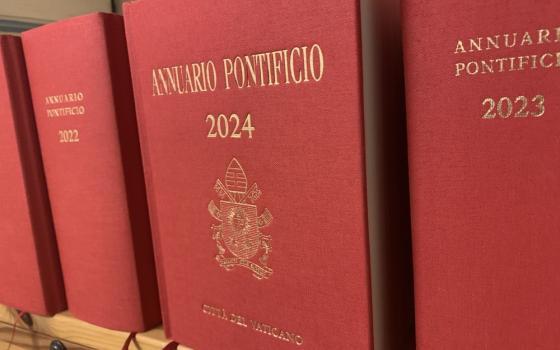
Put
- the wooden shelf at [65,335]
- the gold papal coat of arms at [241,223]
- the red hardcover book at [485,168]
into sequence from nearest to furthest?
the red hardcover book at [485,168], the gold papal coat of arms at [241,223], the wooden shelf at [65,335]

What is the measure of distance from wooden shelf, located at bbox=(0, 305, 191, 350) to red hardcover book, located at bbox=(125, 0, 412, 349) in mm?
63

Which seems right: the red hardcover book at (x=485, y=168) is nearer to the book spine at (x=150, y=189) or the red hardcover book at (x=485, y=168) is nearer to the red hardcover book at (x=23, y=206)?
the book spine at (x=150, y=189)

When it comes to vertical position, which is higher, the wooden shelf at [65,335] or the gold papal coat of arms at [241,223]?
the gold papal coat of arms at [241,223]

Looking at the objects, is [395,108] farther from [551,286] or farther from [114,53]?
[114,53]

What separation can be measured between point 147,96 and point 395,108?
251 millimetres

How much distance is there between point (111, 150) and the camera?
480mm

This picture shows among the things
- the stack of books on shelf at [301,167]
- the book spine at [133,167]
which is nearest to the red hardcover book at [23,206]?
the stack of books on shelf at [301,167]

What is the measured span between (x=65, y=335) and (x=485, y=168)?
1.85 ft

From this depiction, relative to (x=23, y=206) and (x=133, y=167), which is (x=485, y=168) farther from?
(x=23, y=206)

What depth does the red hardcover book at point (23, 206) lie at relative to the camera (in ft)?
1.79

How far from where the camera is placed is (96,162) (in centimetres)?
49

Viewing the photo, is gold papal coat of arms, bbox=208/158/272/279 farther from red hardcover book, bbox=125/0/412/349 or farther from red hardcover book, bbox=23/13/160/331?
red hardcover book, bbox=23/13/160/331

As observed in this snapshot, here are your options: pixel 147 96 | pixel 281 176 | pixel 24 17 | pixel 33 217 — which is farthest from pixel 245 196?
pixel 24 17

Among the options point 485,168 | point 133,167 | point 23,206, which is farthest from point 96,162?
point 485,168
